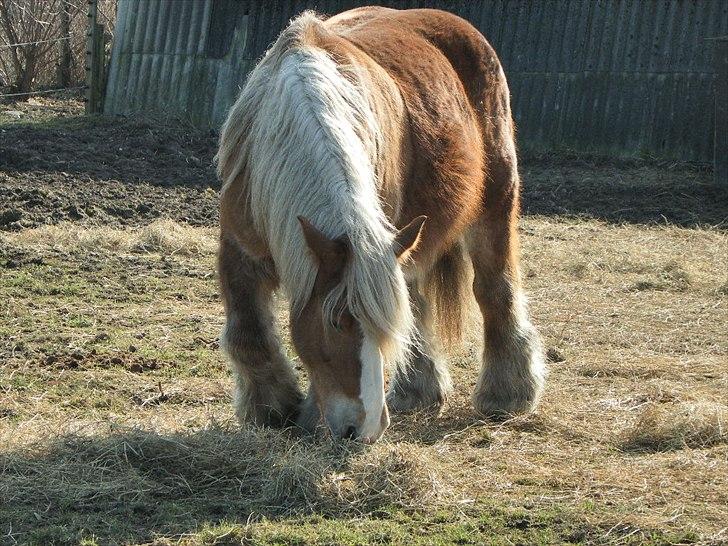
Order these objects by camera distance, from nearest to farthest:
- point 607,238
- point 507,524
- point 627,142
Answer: point 507,524 < point 607,238 < point 627,142

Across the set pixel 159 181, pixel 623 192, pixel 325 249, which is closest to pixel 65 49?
pixel 159 181

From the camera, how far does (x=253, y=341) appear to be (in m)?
4.29

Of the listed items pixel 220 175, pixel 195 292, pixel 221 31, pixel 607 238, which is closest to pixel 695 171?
pixel 607 238

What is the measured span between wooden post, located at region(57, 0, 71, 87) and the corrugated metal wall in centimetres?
229

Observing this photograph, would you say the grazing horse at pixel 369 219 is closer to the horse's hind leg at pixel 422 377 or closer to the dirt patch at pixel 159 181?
the horse's hind leg at pixel 422 377

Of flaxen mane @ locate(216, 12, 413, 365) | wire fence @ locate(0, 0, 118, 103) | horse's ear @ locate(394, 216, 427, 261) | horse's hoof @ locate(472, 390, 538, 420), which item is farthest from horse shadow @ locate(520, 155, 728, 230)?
wire fence @ locate(0, 0, 118, 103)

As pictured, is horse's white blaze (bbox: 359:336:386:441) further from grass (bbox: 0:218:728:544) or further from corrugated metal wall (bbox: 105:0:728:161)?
corrugated metal wall (bbox: 105:0:728:161)

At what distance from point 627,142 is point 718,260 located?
17.4 feet

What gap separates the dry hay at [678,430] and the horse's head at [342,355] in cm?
138

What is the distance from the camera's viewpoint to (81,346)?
570 cm

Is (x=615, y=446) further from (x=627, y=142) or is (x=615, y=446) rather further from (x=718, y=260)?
(x=627, y=142)

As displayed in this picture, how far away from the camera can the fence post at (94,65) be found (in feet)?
50.9

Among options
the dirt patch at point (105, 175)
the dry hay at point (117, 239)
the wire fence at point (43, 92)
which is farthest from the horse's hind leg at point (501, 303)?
the wire fence at point (43, 92)

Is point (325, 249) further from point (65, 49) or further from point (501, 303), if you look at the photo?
point (65, 49)
